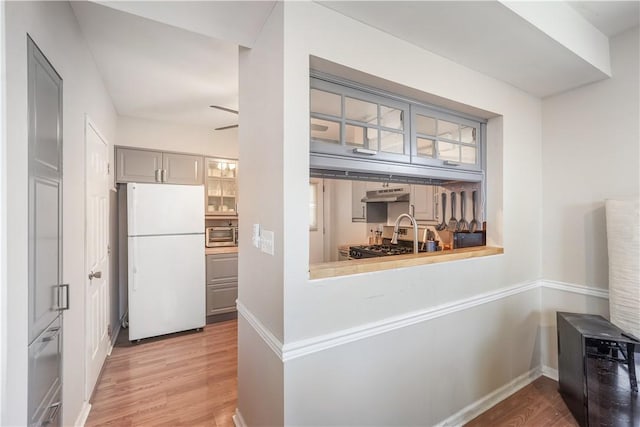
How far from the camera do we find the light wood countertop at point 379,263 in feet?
4.63

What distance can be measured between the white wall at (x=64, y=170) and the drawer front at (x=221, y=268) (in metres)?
1.80

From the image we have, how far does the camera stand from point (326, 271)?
Answer: 1.40 metres

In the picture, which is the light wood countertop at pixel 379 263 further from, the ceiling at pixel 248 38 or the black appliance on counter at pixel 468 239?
the ceiling at pixel 248 38

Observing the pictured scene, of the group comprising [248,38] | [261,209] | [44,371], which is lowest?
[44,371]

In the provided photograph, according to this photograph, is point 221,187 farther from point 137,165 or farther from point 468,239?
point 468,239

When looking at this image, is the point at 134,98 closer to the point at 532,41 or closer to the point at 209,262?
the point at 209,262

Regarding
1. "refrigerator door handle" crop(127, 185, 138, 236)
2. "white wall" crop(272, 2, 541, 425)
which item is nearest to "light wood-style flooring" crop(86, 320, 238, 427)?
"white wall" crop(272, 2, 541, 425)

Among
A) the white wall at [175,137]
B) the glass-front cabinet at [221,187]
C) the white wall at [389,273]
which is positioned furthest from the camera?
the glass-front cabinet at [221,187]

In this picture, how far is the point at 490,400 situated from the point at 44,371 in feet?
8.94

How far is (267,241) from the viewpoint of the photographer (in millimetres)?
1468

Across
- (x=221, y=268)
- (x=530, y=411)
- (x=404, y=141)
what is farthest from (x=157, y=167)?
(x=530, y=411)

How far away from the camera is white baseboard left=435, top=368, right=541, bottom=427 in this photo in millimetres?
1886

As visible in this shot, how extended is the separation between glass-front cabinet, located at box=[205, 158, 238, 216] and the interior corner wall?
90.7 inches

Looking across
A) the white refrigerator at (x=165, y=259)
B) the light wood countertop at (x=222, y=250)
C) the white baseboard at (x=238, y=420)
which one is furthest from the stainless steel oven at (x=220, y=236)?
the white baseboard at (x=238, y=420)
